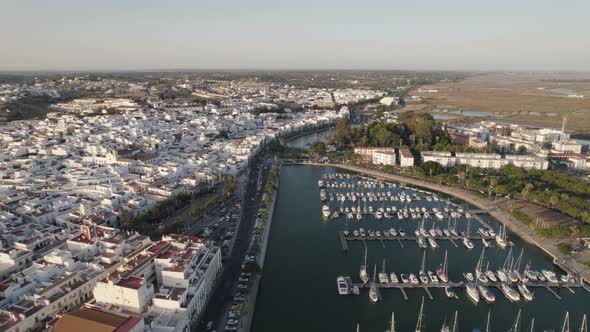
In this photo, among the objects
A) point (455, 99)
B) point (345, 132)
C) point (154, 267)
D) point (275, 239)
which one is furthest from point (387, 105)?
point (154, 267)

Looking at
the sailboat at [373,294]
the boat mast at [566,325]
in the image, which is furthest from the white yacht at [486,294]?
the sailboat at [373,294]

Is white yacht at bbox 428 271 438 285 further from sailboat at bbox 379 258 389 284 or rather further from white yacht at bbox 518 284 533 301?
white yacht at bbox 518 284 533 301

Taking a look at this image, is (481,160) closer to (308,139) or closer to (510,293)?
(510,293)

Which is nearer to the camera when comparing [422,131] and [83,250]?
[83,250]

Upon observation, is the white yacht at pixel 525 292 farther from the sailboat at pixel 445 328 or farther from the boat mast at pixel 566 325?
the sailboat at pixel 445 328

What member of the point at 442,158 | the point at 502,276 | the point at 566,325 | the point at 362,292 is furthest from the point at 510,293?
the point at 442,158

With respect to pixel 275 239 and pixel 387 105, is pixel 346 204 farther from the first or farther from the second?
pixel 387 105
